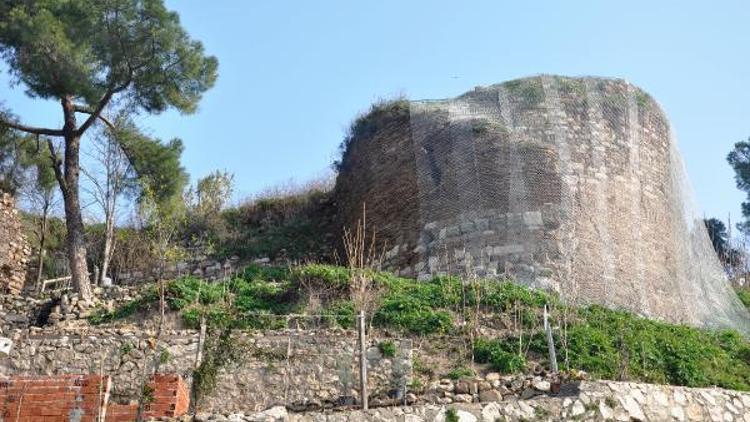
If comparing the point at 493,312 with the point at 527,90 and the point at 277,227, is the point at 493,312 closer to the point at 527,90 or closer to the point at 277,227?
the point at 527,90

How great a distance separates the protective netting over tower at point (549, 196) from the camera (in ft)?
45.4

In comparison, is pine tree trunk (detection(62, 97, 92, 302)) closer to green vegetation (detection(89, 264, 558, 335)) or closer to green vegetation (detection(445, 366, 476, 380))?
green vegetation (detection(89, 264, 558, 335))

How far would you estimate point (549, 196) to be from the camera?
1440cm

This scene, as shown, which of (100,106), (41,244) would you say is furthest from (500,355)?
(41,244)

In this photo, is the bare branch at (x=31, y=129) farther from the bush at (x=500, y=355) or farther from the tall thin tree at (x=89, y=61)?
the bush at (x=500, y=355)

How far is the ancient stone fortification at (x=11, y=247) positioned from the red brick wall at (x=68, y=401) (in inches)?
328

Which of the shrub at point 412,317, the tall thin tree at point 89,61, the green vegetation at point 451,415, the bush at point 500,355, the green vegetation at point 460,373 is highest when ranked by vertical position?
the tall thin tree at point 89,61

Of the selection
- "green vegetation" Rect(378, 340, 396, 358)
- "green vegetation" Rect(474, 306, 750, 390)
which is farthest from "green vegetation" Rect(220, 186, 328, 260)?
"green vegetation" Rect(378, 340, 396, 358)

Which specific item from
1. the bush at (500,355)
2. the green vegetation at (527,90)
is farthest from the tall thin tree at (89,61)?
the bush at (500,355)

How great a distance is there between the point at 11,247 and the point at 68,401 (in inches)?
370

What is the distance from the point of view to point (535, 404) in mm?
7652

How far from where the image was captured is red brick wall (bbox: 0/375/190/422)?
7355mm

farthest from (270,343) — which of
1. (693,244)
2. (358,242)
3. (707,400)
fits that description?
(693,244)

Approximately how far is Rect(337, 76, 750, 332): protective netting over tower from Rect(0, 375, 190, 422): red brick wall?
657 centimetres
